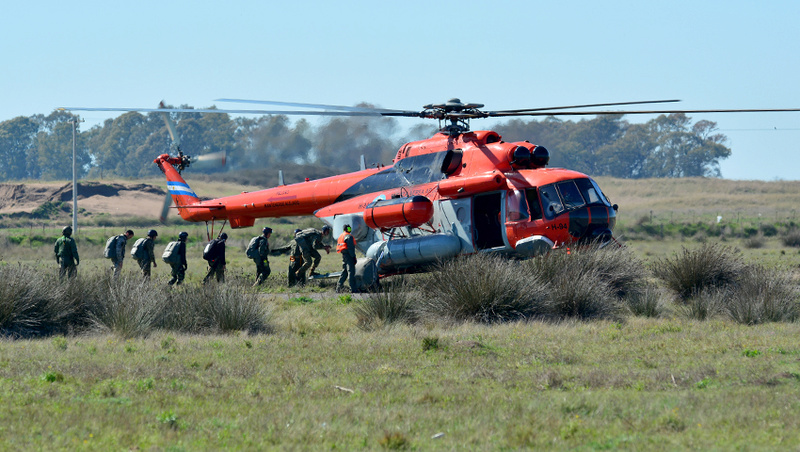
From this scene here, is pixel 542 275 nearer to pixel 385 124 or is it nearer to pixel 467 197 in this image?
pixel 467 197

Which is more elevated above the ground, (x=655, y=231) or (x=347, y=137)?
(x=347, y=137)

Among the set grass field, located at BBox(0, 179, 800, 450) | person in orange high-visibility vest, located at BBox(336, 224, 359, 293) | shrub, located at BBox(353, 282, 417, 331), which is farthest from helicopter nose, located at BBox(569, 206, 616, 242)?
person in orange high-visibility vest, located at BBox(336, 224, 359, 293)

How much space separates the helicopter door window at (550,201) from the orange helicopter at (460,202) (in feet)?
0.07

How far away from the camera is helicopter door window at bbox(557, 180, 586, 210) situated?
55.4 feet

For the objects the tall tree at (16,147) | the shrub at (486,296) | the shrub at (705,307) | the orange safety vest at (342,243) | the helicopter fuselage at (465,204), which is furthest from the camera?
the tall tree at (16,147)

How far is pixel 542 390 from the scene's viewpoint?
8.69 metres

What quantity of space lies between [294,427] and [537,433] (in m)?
2.15

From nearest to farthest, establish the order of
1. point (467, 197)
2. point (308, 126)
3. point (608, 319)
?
1. point (608, 319)
2. point (467, 197)
3. point (308, 126)

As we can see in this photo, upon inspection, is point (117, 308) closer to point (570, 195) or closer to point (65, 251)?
point (65, 251)

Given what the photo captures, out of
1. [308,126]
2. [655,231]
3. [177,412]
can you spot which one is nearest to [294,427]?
[177,412]

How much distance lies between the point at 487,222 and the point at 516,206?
106 centimetres

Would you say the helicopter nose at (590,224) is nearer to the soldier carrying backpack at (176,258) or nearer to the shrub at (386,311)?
the shrub at (386,311)

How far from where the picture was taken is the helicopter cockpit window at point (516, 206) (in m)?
17.2

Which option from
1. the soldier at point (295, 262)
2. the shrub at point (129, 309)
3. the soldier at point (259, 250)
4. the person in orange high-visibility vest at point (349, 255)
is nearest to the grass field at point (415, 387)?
the shrub at point (129, 309)
